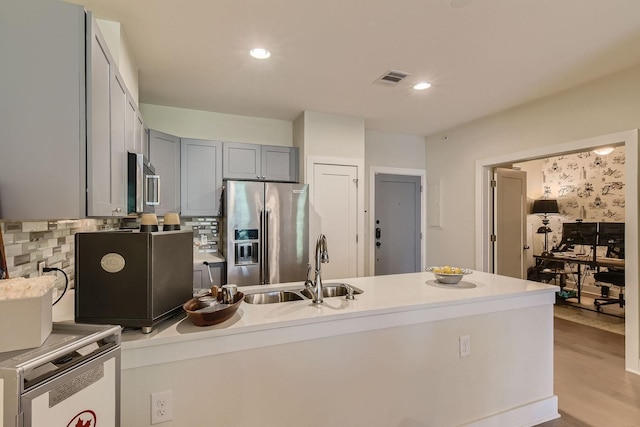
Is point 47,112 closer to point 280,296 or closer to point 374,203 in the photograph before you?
point 280,296

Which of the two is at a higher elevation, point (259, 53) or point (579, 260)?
point (259, 53)

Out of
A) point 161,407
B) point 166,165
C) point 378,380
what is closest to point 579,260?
point 378,380

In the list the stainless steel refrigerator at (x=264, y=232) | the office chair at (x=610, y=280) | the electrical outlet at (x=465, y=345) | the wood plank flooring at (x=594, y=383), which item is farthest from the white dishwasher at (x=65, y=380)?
the office chair at (x=610, y=280)

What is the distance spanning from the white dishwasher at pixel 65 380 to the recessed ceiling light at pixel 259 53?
2.13 meters

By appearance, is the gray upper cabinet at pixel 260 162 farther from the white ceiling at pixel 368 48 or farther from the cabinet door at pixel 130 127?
the cabinet door at pixel 130 127

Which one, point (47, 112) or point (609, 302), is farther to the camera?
point (609, 302)

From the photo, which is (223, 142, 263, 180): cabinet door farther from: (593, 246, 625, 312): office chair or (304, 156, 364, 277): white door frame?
(593, 246, 625, 312): office chair

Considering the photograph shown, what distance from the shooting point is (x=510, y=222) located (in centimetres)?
427


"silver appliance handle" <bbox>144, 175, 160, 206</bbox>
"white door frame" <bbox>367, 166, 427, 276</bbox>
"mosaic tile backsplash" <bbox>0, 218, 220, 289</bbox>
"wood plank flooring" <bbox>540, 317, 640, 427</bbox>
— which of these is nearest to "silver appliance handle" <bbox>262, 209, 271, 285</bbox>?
"silver appliance handle" <bbox>144, 175, 160, 206</bbox>

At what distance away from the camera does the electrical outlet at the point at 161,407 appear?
1234 mm

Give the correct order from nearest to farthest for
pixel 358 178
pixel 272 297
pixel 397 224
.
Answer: pixel 272 297
pixel 358 178
pixel 397 224

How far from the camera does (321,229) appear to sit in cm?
382

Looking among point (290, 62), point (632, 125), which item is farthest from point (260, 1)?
point (632, 125)

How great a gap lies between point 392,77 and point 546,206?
4519mm
